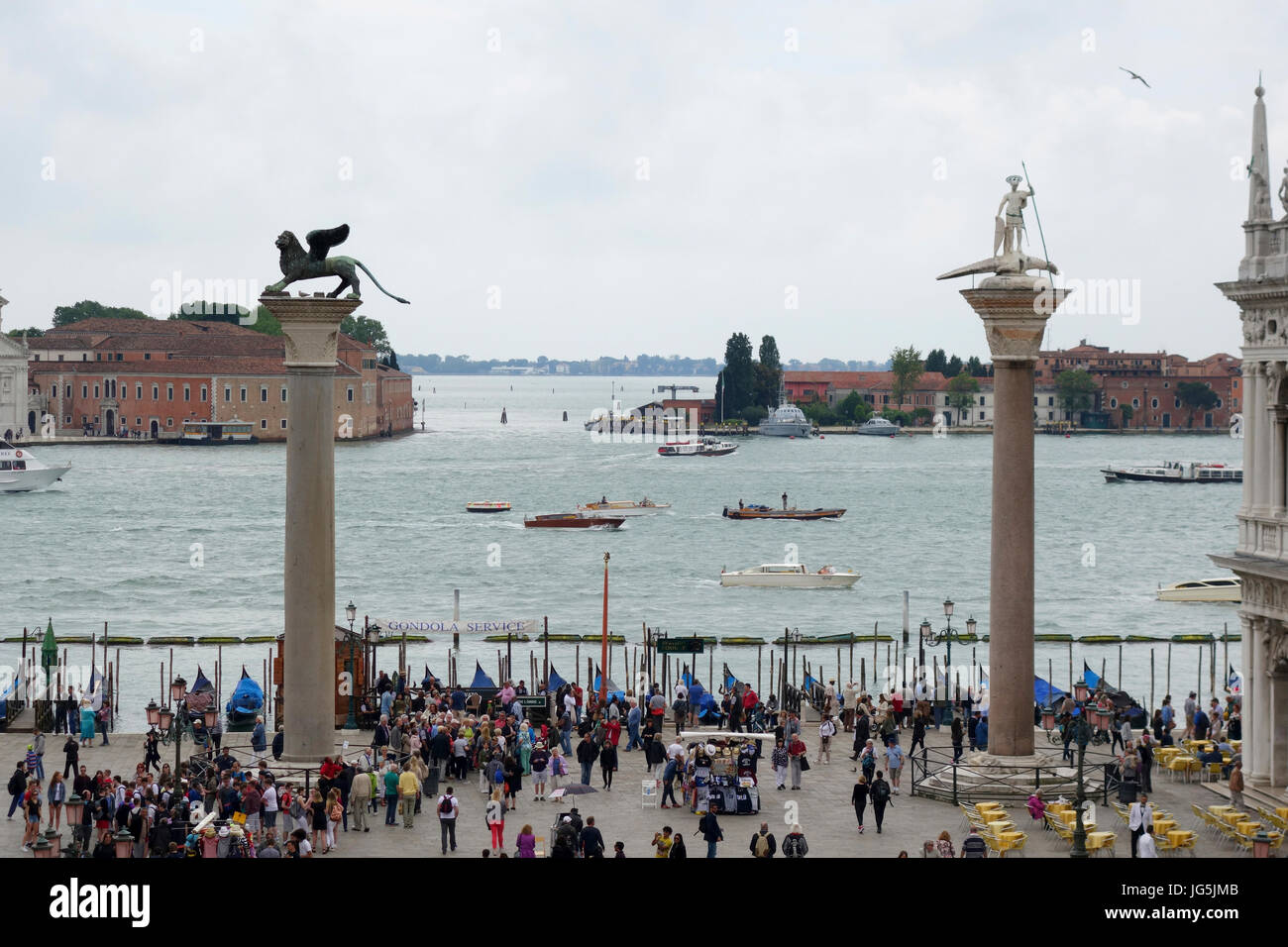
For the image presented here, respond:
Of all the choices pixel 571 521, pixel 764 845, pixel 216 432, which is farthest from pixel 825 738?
pixel 216 432

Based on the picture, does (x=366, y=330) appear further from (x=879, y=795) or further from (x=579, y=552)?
(x=879, y=795)

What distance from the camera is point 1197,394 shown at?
19538cm

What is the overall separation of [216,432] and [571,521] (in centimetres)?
6626

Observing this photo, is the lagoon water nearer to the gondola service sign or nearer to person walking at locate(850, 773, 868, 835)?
the gondola service sign

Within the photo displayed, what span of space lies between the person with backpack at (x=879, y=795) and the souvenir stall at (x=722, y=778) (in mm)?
1801

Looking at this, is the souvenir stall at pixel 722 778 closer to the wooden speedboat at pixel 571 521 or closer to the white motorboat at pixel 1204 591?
the white motorboat at pixel 1204 591

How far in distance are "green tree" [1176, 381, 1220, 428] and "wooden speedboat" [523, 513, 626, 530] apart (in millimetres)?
116645

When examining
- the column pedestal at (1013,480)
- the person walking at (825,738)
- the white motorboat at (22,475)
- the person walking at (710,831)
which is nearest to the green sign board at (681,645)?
the person walking at (825,738)

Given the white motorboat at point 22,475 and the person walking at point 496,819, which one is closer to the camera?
the person walking at point 496,819

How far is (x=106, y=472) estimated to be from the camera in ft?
418

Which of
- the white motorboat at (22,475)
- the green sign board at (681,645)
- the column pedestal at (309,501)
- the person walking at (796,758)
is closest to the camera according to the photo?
the column pedestal at (309,501)

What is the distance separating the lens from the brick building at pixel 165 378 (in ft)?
488

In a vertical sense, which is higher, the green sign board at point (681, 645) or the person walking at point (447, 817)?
the person walking at point (447, 817)

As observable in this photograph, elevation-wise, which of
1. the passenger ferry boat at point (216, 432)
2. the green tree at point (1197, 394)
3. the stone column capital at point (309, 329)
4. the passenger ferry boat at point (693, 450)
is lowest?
the passenger ferry boat at point (693, 450)
